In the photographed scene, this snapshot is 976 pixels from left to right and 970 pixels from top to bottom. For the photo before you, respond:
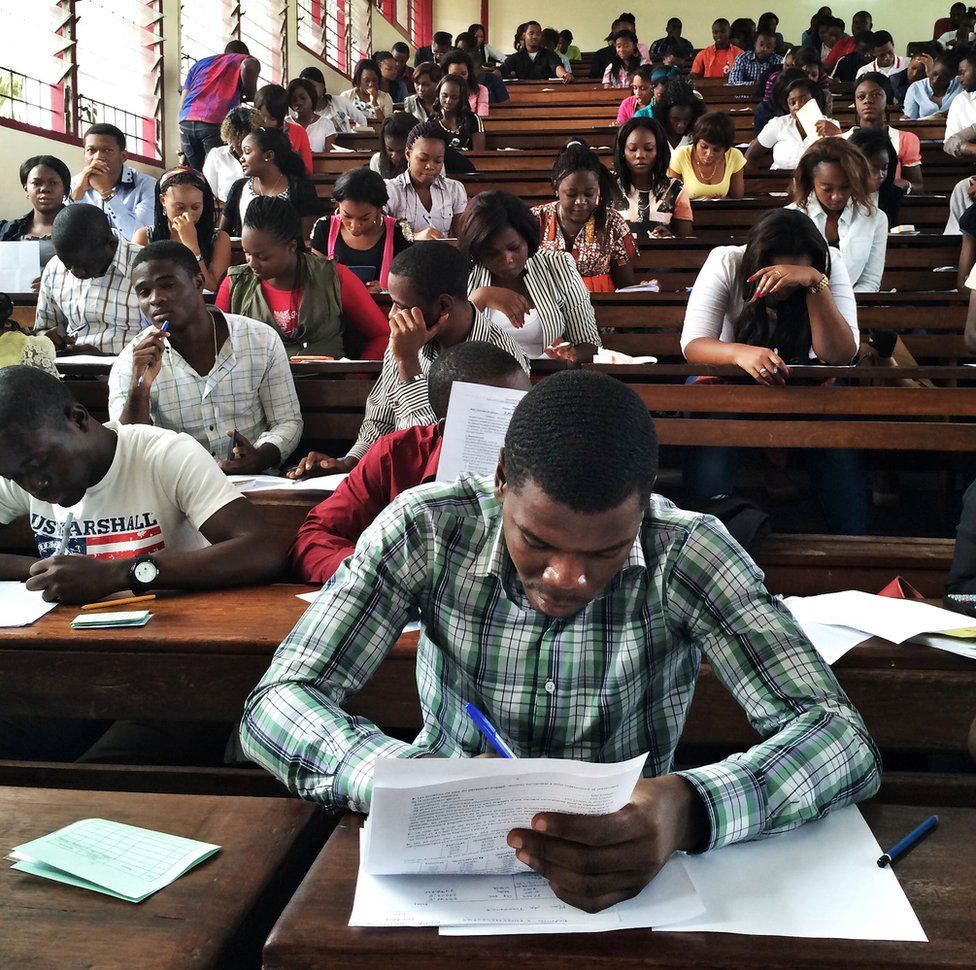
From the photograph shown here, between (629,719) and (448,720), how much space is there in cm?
21

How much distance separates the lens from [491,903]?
876 millimetres

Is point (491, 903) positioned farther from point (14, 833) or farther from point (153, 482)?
point (153, 482)

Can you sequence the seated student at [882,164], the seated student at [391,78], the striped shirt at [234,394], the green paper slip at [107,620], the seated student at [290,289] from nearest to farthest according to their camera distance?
1. the green paper slip at [107,620]
2. the striped shirt at [234,394]
3. the seated student at [290,289]
4. the seated student at [882,164]
5. the seated student at [391,78]

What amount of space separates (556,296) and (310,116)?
592 centimetres

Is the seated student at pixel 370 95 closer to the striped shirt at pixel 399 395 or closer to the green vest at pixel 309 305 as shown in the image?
the green vest at pixel 309 305

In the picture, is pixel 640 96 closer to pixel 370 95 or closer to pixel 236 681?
pixel 370 95

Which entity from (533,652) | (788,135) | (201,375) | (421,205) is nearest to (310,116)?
(421,205)

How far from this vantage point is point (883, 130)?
5941 millimetres

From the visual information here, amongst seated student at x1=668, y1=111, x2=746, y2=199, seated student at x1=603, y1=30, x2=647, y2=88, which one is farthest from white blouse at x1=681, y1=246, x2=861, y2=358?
seated student at x1=603, y1=30, x2=647, y2=88

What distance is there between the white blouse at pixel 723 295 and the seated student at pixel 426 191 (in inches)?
95.1

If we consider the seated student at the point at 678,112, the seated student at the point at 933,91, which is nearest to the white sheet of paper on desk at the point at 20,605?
the seated student at the point at 678,112

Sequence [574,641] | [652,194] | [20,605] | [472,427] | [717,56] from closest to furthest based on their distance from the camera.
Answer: [574,641] < [20,605] < [472,427] < [652,194] < [717,56]

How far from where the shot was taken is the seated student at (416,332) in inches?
104

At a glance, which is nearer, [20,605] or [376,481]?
[20,605]
